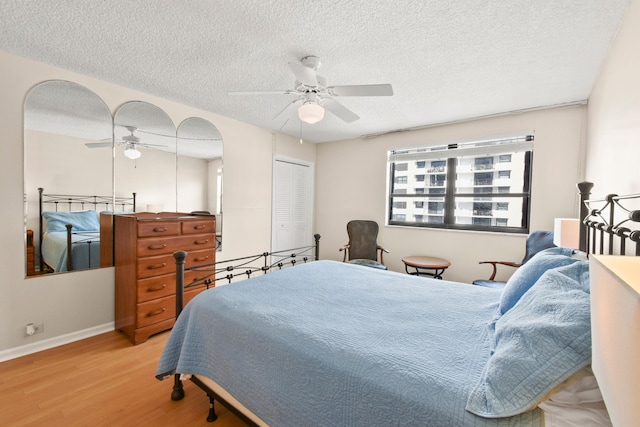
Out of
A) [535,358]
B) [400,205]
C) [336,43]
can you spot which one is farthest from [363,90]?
[400,205]

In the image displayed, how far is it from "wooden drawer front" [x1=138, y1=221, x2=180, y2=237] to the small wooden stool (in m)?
2.77

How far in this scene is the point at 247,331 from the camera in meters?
1.38

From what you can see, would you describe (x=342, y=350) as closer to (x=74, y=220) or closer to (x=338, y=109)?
(x=338, y=109)

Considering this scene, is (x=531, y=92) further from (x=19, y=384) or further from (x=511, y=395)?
(x=19, y=384)

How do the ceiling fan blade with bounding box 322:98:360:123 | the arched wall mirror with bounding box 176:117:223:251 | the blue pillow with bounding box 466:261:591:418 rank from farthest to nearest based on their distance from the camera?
the arched wall mirror with bounding box 176:117:223:251, the ceiling fan blade with bounding box 322:98:360:123, the blue pillow with bounding box 466:261:591:418

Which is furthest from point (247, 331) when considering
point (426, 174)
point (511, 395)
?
point (426, 174)

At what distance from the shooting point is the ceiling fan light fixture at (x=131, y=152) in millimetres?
2926

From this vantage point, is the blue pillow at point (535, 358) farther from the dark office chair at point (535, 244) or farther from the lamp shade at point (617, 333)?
the dark office chair at point (535, 244)

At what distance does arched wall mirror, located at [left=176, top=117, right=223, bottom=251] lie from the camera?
339 cm

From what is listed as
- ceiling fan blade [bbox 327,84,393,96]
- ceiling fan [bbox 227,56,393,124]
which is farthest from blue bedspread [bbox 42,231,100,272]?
ceiling fan blade [bbox 327,84,393,96]

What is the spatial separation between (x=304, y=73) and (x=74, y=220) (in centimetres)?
255

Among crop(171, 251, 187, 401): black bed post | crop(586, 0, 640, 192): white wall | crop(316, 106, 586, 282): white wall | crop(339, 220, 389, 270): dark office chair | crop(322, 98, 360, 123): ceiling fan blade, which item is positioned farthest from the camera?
crop(339, 220, 389, 270): dark office chair

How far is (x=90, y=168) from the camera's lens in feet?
8.86

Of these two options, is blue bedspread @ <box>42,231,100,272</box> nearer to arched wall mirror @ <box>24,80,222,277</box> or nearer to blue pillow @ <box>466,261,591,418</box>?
arched wall mirror @ <box>24,80,222,277</box>
